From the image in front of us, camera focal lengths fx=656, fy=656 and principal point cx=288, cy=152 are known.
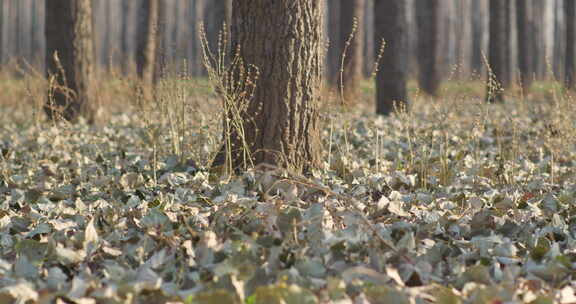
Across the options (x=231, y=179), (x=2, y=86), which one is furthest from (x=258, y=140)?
(x=2, y=86)

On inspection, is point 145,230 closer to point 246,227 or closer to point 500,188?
point 246,227

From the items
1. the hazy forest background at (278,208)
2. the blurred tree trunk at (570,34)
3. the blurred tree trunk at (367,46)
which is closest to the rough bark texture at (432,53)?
the blurred tree trunk at (570,34)

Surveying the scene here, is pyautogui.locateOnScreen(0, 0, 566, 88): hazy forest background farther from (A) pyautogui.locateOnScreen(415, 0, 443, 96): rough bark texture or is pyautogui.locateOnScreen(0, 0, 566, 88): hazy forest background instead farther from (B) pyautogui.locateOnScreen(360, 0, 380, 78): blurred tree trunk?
(A) pyautogui.locateOnScreen(415, 0, 443, 96): rough bark texture

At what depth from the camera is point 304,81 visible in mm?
3625

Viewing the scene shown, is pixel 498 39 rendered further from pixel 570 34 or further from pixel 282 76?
pixel 282 76

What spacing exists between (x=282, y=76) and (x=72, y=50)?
150 inches

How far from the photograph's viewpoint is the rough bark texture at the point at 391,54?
25.4ft

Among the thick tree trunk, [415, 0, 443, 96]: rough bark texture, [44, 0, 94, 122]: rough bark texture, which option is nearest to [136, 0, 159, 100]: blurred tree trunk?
the thick tree trunk

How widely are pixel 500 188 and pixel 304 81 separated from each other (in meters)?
1.21

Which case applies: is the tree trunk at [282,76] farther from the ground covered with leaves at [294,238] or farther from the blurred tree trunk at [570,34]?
the blurred tree trunk at [570,34]

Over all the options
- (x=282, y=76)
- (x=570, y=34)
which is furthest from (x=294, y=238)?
(x=570, y=34)

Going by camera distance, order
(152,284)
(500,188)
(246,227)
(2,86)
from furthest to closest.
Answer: (2,86)
(500,188)
(246,227)
(152,284)

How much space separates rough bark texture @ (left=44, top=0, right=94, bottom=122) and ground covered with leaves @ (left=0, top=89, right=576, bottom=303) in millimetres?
2943

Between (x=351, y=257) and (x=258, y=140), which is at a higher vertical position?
(x=258, y=140)
